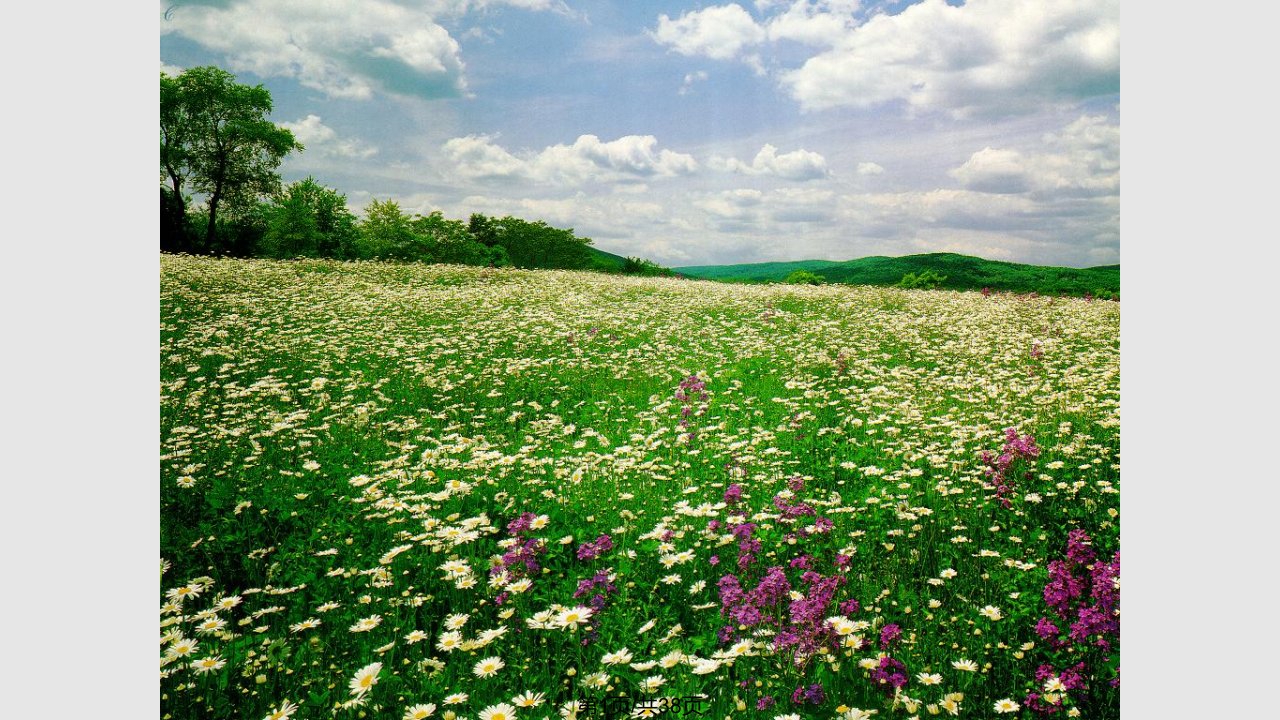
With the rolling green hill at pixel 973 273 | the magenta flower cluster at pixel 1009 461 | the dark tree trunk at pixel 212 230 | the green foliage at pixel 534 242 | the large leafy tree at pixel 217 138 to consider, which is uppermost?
the green foliage at pixel 534 242

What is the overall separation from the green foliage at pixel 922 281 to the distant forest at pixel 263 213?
12.2 m

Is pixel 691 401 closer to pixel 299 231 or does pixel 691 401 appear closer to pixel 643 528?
pixel 643 528

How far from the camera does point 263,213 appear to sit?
17766 mm

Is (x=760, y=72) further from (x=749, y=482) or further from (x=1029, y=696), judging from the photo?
(x=1029, y=696)

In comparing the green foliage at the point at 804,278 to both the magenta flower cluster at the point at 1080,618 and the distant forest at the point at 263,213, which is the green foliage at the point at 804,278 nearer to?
the distant forest at the point at 263,213

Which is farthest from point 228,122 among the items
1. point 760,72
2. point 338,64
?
point 760,72

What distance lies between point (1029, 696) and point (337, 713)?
2666 millimetres

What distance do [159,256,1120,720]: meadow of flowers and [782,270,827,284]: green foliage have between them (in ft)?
40.0

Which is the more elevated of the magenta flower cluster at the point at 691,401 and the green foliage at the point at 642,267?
the green foliage at the point at 642,267

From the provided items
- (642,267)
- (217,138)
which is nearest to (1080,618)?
(217,138)

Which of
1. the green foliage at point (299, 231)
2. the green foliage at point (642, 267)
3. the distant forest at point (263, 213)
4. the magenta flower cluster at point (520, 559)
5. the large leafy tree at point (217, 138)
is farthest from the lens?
the green foliage at point (642, 267)

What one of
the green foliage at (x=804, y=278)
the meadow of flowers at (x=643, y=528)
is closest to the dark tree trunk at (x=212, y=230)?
the meadow of flowers at (x=643, y=528)

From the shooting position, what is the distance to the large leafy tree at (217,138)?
9.54 meters

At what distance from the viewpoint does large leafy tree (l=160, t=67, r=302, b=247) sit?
9.54 meters
